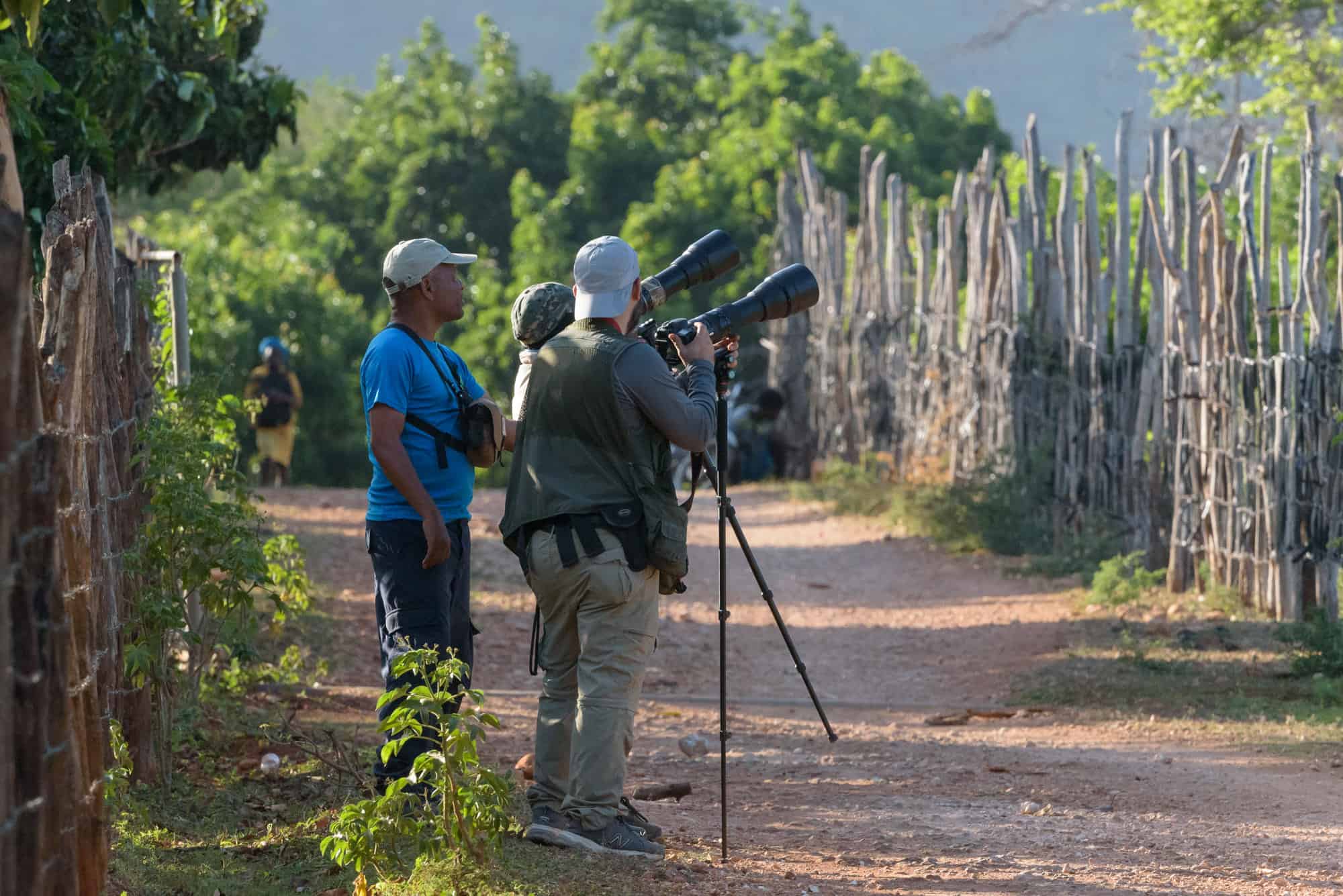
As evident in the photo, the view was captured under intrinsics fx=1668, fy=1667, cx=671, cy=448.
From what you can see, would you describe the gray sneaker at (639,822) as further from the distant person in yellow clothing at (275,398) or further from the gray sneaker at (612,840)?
the distant person in yellow clothing at (275,398)

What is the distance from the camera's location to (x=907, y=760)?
20.1 ft

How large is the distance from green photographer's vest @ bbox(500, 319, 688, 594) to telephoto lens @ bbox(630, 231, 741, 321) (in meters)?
0.38

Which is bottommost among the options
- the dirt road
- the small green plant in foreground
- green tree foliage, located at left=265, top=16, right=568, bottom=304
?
the dirt road

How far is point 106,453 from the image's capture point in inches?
185

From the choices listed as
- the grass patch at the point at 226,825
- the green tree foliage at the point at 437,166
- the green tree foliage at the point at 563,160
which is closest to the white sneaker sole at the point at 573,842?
the grass patch at the point at 226,825

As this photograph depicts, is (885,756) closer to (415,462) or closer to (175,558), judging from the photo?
(415,462)

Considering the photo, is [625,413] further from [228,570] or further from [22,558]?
[22,558]

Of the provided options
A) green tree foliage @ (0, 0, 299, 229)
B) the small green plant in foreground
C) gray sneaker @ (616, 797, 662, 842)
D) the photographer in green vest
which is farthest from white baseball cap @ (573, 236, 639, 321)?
green tree foliage @ (0, 0, 299, 229)

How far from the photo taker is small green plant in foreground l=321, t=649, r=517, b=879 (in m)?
3.81

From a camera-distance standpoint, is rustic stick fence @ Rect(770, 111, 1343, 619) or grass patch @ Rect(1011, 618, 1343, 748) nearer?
grass patch @ Rect(1011, 618, 1343, 748)

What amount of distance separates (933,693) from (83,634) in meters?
5.02

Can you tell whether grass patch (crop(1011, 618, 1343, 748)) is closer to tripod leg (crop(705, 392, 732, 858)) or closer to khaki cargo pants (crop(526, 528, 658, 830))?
tripod leg (crop(705, 392, 732, 858))

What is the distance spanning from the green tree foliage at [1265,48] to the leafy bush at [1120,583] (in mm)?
7882

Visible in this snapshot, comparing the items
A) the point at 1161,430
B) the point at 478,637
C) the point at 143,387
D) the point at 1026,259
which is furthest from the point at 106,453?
the point at 1026,259
